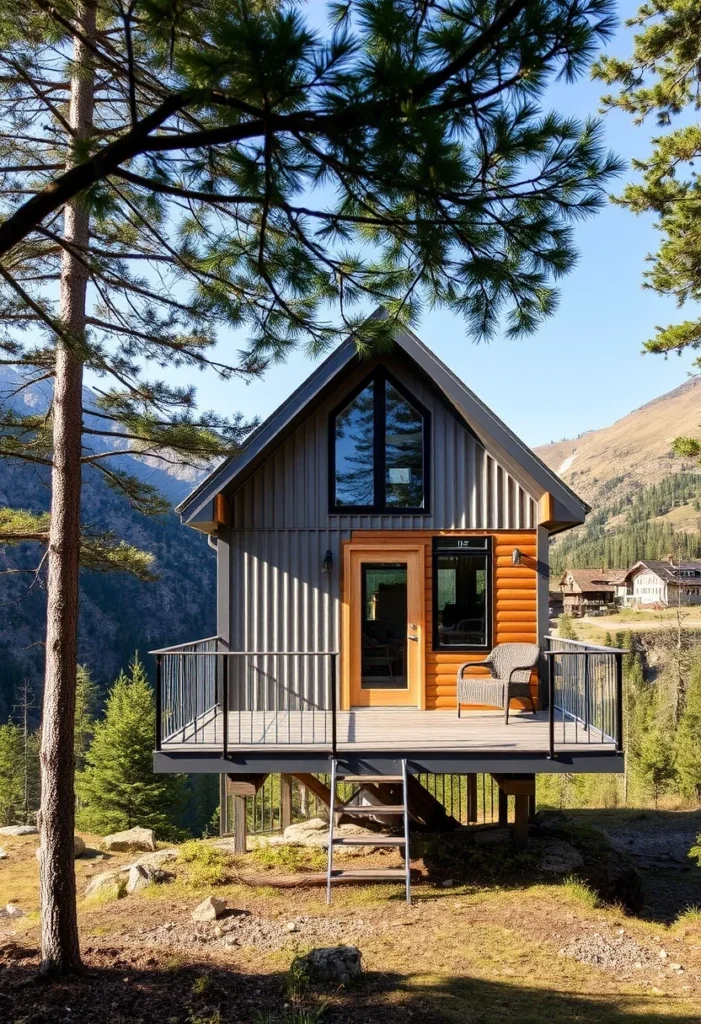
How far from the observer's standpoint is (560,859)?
8766 mm

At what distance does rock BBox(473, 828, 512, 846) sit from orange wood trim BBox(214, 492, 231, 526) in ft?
16.9

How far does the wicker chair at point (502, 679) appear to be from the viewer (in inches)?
364

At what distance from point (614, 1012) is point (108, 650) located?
3958 inches

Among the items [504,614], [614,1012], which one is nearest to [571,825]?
[504,614]

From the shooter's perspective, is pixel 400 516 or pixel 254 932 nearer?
pixel 254 932

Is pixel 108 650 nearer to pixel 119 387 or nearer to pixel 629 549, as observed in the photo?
pixel 629 549

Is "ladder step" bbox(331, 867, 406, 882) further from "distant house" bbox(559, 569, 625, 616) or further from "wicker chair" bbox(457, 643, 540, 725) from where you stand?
"distant house" bbox(559, 569, 625, 616)

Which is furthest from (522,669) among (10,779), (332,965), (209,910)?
(10,779)

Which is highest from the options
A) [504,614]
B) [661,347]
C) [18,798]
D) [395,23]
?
[661,347]

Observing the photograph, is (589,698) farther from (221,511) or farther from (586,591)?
(586,591)

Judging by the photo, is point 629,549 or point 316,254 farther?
point 629,549

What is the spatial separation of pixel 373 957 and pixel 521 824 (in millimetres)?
3592

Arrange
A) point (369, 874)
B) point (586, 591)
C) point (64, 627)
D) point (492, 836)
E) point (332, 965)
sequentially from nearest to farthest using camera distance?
point (332, 965)
point (64, 627)
point (369, 874)
point (492, 836)
point (586, 591)

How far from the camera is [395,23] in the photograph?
3.12m
